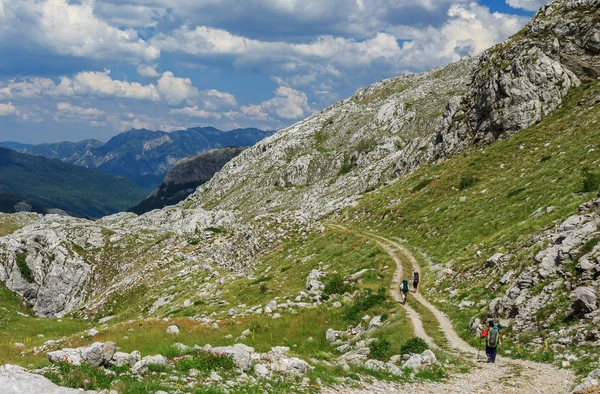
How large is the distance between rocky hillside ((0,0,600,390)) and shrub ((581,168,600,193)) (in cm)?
10

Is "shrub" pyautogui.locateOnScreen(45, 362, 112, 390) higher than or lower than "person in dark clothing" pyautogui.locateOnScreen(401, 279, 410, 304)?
higher

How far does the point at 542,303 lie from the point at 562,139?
3980 centimetres

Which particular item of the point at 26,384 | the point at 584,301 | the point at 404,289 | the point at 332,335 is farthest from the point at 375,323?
the point at 26,384

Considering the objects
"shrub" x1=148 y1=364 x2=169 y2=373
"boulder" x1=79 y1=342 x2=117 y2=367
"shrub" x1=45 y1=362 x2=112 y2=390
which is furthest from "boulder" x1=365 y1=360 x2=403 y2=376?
"shrub" x1=45 y1=362 x2=112 y2=390

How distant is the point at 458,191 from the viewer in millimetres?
54812

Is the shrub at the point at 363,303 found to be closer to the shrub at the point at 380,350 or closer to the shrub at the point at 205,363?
the shrub at the point at 380,350

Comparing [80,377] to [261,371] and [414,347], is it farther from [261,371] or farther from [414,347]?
[414,347]

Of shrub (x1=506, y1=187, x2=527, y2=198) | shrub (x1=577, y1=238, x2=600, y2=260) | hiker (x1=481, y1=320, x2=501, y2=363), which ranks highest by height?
shrub (x1=506, y1=187, x2=527, y2=198)

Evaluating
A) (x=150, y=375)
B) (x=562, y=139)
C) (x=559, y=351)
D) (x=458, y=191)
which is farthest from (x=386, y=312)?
(x=562, y=139)

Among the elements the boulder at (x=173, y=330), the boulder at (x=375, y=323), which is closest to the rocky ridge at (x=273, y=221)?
the boulder at (x=173, y=330)

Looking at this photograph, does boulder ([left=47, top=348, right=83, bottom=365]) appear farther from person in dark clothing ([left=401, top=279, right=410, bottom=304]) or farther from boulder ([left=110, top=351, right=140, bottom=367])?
person in dark clothing ([left=401, top=279, right=410, bottom=304])

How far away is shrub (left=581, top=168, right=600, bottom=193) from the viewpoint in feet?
104

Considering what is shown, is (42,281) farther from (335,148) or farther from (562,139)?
(335,148)

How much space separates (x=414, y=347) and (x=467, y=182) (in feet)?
135
